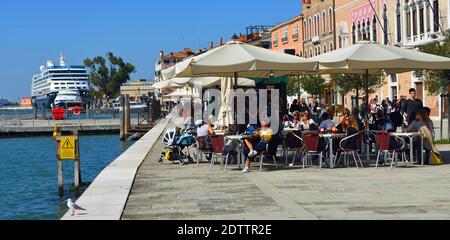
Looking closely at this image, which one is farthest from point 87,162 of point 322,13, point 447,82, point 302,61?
point 322,13

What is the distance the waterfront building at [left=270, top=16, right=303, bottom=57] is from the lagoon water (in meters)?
28.3

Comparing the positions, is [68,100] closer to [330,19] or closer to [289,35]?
[289,35]

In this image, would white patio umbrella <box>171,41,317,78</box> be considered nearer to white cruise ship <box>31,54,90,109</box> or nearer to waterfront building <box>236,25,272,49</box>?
waterfront building <box>236,25,272,49</box>

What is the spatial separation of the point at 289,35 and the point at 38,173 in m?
53.6

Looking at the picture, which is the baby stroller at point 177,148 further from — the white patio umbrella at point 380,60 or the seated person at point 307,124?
the white patio umbrella at point 380,60

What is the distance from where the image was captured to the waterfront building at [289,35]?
2928 inches

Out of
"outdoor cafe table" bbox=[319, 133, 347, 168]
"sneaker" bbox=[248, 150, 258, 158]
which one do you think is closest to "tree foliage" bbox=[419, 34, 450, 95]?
"outdoor cafe table" bbox=[319, 133, 347, 168]

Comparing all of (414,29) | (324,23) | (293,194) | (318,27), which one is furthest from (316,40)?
(293,194)

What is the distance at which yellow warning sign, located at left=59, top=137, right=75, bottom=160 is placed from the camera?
18.5m

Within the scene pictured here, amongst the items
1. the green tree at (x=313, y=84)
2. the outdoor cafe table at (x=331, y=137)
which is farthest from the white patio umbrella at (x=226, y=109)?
the green tree at (x=313, y=84)

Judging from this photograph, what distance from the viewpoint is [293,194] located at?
1157cm

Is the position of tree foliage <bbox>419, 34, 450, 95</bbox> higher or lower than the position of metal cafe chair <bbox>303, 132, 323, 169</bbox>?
higher

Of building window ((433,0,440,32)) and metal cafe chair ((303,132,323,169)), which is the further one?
building window ((433,0,440,32))
